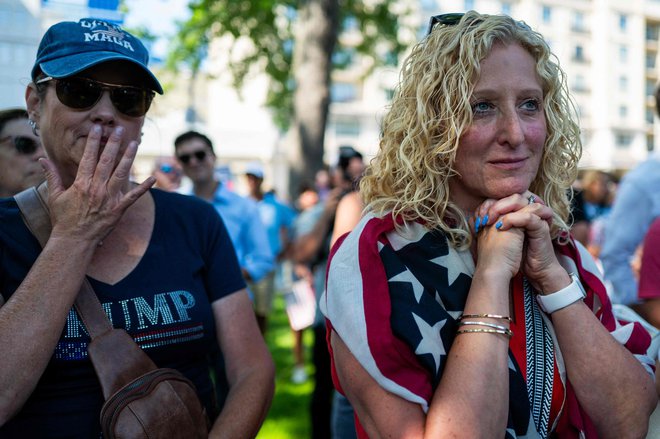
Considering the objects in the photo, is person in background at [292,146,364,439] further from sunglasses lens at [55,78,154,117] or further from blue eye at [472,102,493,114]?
blue eye at [472,102,493,114]

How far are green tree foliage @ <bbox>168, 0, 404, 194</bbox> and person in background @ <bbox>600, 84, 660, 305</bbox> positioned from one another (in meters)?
8.49

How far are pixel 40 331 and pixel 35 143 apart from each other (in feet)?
4.29

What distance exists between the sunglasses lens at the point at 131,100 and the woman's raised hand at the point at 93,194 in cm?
16

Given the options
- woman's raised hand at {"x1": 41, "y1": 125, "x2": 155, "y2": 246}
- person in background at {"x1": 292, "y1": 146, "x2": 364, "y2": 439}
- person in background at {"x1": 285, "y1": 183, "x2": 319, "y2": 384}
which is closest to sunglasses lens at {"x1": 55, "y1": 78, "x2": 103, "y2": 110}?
woman's raised hand at {"x1": 41, "y1": 125, "x2": 155, "y2": 246}

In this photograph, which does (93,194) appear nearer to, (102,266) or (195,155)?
(102,266)

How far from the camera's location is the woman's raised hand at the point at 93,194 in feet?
5.58

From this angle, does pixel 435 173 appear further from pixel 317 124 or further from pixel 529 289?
pixel 317 124

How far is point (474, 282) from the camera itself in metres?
1.63

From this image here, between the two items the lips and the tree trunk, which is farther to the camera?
the tree trunk

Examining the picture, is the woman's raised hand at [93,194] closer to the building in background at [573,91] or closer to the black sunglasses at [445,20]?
the black sunglasses at [445,20]

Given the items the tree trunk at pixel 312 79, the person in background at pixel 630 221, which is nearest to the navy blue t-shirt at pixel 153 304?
the person in background at pixel 630 221

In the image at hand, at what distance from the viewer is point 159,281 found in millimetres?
1873

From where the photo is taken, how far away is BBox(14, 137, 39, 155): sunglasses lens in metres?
2.59

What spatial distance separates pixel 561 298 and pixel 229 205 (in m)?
3.94
